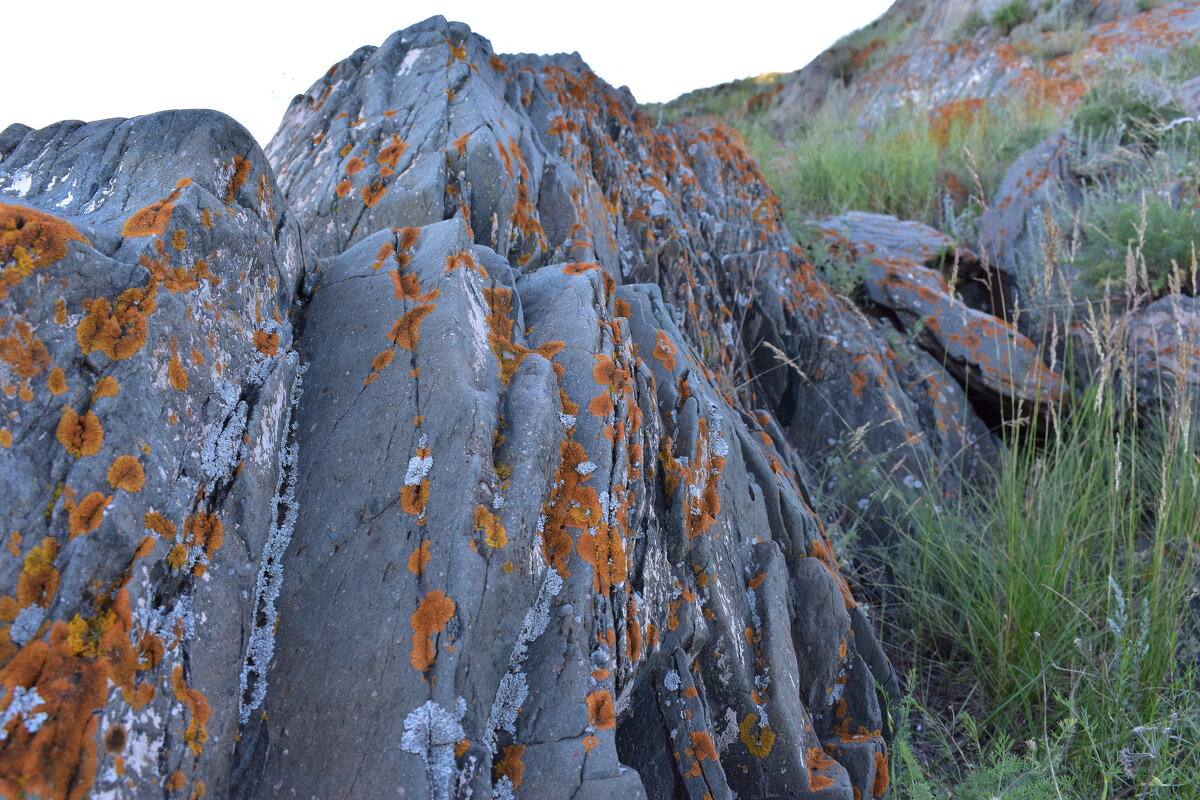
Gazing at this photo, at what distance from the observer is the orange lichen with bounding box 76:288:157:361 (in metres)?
1.66

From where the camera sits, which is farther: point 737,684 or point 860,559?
point 860,559

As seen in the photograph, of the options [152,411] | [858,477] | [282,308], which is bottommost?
[858,477]

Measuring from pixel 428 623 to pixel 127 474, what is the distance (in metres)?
0.75

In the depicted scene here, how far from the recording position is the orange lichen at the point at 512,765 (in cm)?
170

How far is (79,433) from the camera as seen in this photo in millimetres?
1570

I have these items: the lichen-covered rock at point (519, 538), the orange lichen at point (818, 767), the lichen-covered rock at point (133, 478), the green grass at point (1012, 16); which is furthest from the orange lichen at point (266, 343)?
the green grass at point (1012, 16)

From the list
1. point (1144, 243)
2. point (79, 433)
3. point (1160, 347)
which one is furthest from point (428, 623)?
point (1144, 243)

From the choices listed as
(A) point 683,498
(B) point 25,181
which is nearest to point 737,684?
(A) point 683,498

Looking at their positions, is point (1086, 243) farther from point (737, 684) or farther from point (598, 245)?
point (737, 684)

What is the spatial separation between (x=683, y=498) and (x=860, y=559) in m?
1.86

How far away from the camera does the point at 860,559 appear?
3854 millimetres

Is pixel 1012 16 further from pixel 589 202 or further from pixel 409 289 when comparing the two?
pixel 409 289

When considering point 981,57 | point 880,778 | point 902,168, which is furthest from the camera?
point 981,57

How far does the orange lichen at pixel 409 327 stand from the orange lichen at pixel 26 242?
82cm
